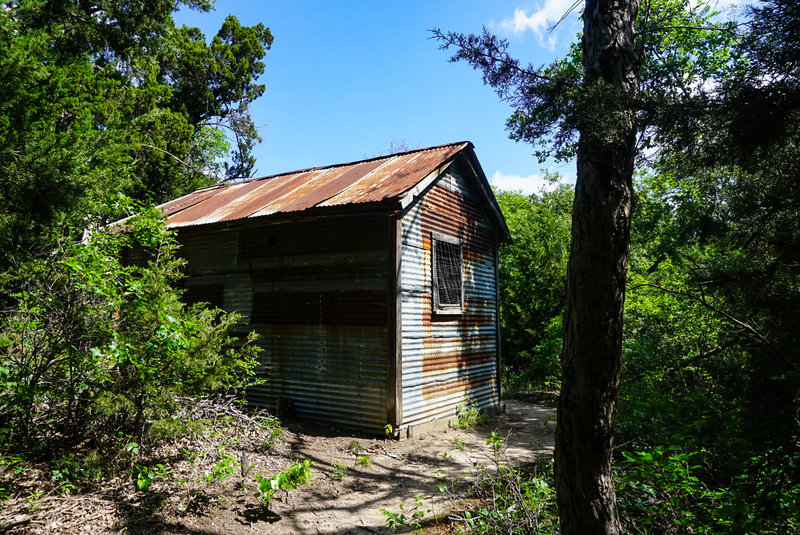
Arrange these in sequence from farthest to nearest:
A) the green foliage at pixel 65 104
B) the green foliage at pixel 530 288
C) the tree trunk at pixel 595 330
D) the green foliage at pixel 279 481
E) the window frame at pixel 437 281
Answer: the green foliage at pixel 530 288 → the window frame at pixel 437 281 → the green foliage at pixel 65 104 → the green foliage at pixel 279 481 → the tree trunk at pixel 595 330

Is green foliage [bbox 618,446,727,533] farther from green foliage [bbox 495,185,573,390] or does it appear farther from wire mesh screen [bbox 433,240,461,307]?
green foliage [bbox 495,185,573,390]

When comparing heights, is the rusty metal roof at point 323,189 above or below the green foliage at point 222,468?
above

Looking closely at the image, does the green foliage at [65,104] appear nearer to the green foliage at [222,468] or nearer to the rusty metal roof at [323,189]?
the rusty metal roof at [323,189]

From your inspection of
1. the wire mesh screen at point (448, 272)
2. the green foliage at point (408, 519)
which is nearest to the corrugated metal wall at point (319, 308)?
the wire mesh screen at point (448, 272)

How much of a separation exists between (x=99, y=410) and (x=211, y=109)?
90.1 feet

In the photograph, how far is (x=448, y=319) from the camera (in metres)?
10.2

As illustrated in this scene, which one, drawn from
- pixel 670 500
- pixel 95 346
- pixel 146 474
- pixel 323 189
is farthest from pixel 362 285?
pixel 670 500

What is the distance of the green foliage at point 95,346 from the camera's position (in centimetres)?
480

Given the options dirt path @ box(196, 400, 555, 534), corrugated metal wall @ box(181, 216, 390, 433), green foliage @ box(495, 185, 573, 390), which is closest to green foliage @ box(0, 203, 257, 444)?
dirt path @ box(196, 400, 555, 534)

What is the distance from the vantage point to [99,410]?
194 inches

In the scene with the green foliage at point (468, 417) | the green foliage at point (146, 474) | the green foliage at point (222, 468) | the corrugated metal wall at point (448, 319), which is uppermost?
the corrugated metal wall at point (448, 319)

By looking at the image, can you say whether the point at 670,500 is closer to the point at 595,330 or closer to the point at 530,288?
the point at 595,330

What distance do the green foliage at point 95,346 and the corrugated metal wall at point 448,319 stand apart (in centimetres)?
429

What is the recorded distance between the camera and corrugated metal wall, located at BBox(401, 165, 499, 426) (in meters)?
8.88
